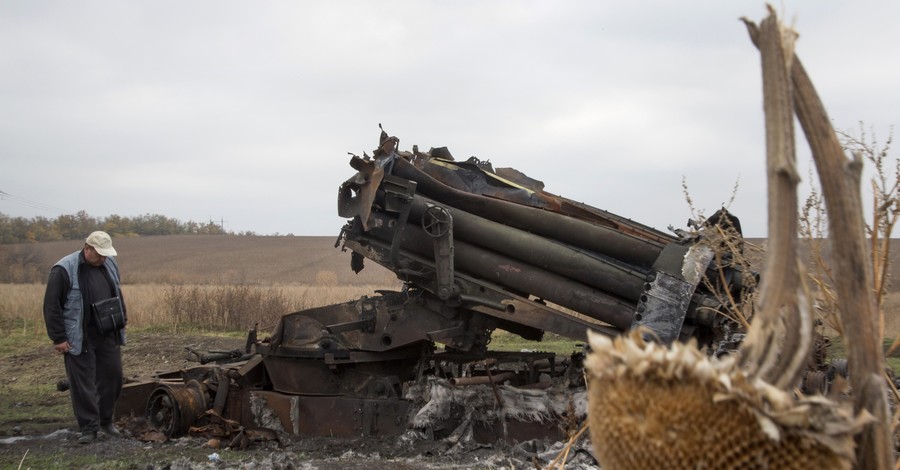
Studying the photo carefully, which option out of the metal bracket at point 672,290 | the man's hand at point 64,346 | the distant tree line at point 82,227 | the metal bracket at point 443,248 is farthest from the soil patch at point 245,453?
the distant tree line at point 82,227

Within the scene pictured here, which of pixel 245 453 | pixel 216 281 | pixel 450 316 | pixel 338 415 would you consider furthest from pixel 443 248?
pixel 216 281

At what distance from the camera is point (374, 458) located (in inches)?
294

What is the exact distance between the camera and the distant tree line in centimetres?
5747

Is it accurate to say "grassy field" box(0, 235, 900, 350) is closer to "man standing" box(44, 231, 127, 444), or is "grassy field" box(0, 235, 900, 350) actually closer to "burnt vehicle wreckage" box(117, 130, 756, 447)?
"burnt vehicle wreckage" box(117, 130, 756, 447)

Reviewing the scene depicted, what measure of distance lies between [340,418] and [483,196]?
2.69 m

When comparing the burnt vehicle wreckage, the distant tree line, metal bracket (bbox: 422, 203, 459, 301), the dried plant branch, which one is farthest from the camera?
the distant tree line

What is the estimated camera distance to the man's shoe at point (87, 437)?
7.95m

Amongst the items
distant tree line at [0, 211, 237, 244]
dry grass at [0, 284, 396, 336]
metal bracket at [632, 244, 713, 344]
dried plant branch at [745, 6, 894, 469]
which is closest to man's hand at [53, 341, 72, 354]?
metal bracket at [632, 244, 713, 344]

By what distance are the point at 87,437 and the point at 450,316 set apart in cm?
370

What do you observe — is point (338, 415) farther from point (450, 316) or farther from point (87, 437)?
point (87, 437)

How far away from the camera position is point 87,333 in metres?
8.27

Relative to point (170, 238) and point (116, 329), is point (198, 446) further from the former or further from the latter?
point (170, 238)

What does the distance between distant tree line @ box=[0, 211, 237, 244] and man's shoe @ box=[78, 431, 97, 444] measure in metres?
52.1

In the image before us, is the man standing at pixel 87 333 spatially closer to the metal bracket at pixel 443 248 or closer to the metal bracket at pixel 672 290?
the metal bracket at pixel 443 248
